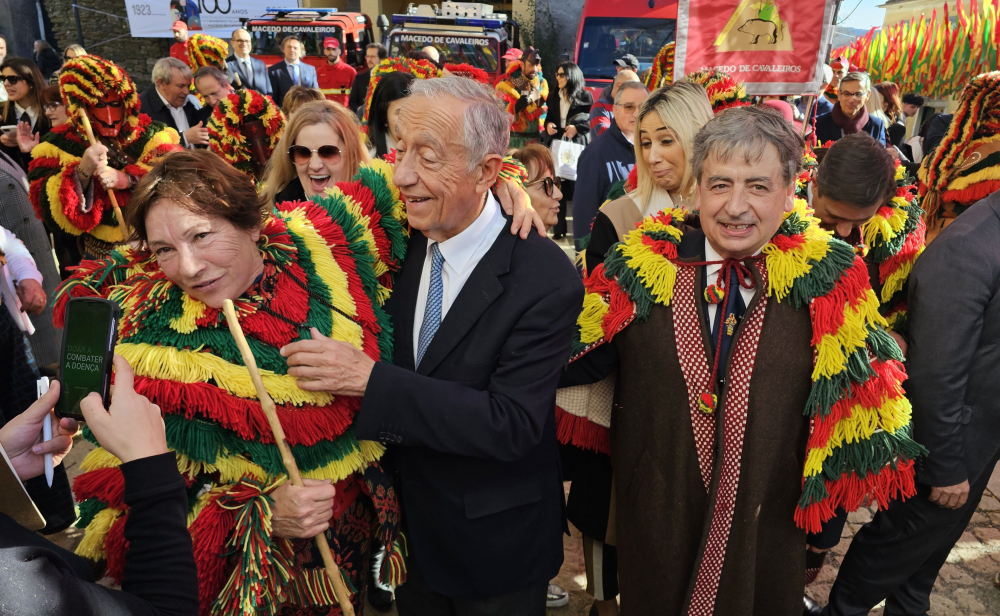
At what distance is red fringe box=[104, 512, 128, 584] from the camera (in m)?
1.58

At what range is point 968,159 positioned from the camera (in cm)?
268

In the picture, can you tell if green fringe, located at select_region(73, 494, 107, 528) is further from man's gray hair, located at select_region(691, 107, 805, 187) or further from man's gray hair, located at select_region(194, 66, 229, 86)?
man's gray hair, located at select_region(194, 66, 229, 86)

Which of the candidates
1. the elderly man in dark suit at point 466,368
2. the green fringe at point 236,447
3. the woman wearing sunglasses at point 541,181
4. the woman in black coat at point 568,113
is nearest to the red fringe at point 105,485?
the green fringe at point 236,447

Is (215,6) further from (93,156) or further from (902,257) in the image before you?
(902,257)

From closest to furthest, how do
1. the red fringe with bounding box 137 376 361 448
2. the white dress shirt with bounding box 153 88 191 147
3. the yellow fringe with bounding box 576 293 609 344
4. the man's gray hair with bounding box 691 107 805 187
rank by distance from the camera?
the red fringe with bounding box 137 376 361 448, the man's gray hair with bounding box 691 107 805 187, the yellow fringe with bounding box 576 293 609 344, the white dress shirt with bounding box 153 88 191 147

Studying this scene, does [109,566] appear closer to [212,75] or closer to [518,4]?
[212,75]

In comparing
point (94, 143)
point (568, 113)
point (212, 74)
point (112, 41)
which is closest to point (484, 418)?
point (94, 143)

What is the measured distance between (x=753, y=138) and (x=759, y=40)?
82.0 inches

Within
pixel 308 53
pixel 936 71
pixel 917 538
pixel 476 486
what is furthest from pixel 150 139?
pixel 936 71

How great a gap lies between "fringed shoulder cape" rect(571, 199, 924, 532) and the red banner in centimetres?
183

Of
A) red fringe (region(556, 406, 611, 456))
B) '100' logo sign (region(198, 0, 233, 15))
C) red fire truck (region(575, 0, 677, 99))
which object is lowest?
red fringe (region(556, 406, 611, 456))

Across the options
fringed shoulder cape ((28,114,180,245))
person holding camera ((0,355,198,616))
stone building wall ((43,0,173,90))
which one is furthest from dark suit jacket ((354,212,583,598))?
stone building wall ((43,0,173,90))

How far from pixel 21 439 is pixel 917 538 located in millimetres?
2838

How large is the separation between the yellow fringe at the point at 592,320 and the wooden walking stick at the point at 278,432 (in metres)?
0.94
